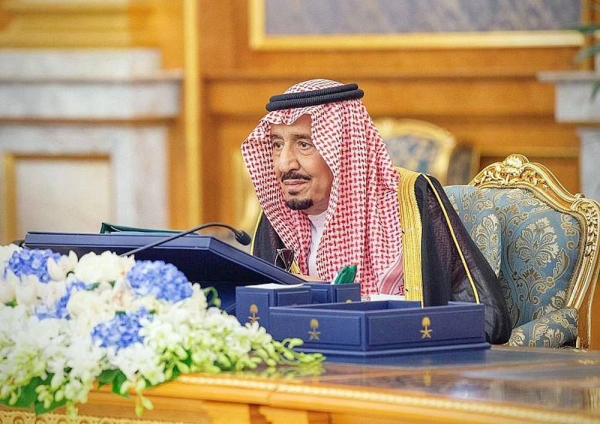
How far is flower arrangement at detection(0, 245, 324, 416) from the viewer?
7.02 ft

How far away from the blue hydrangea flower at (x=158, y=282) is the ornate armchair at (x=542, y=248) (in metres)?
1.31

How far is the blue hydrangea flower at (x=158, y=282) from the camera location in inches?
88.1

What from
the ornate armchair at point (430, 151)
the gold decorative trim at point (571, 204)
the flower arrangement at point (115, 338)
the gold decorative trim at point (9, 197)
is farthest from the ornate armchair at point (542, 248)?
the gold decorative trim at point (9, 197)

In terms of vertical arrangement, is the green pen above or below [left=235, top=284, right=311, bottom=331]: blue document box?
above

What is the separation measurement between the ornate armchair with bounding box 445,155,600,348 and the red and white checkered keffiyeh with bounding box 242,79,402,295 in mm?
275

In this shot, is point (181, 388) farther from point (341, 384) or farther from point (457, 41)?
point (457, 41)

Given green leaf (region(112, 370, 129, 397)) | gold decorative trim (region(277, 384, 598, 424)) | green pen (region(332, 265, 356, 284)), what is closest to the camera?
gold decorative trim (region(277, 384, 598, 424))

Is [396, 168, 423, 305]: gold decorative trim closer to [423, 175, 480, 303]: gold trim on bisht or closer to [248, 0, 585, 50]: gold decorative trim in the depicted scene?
[423, 175, 480, 303]: gold trim on bisht

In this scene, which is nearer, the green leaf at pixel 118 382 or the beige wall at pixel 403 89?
the green leaf at pixel 118 382

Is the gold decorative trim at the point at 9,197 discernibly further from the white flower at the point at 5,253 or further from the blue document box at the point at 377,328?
the blue document box at the point at 377,328

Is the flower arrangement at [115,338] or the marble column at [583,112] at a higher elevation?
the marble column at [583,112]

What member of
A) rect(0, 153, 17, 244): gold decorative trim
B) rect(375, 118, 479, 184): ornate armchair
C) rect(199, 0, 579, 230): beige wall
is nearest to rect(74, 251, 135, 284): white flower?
rect(375, 118, 479, 184): ornate armchair

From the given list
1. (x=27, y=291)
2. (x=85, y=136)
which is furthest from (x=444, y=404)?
(x=85, y=136)

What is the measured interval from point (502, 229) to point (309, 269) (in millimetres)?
537
